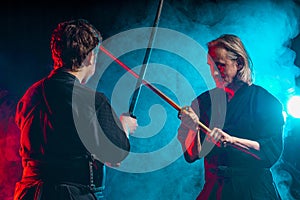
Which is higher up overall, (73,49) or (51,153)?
(73,49)

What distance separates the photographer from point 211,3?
8.48ft

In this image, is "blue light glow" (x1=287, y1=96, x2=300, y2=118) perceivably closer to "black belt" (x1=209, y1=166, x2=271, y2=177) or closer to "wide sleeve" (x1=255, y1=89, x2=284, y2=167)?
"wide sleeve" (x1=255, y1=89, x2=284, y2=167)

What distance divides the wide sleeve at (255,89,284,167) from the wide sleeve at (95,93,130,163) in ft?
2.94

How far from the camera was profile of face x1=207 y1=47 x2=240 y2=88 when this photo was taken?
90.4 inches

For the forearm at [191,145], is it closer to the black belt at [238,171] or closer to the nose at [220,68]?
the black belt at [238,171]

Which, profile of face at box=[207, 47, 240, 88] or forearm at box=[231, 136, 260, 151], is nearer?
forearm at box=[231, 136, 260, 151]

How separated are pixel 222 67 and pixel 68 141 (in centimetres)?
116

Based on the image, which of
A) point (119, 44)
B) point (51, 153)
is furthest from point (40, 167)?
point (119, 44)

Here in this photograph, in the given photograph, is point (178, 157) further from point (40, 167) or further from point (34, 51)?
point (34, 51)

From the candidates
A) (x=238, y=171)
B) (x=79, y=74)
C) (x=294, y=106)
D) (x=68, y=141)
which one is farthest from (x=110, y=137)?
(x=294, y=106)

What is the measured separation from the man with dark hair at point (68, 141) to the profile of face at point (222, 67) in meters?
0.75

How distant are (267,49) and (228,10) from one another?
42 centimetres

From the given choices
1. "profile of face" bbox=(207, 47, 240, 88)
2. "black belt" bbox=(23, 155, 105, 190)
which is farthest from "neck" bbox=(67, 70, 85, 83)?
"profile of face" bbox=(207, 47, 240, 88)

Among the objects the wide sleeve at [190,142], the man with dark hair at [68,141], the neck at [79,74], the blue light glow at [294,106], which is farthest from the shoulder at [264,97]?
the neck at [79,74]
